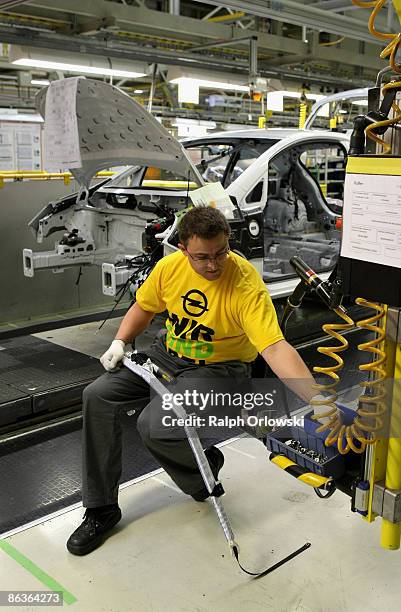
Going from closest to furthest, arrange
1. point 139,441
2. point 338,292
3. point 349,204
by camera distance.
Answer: point 349,204, point 338,292, point 139,441

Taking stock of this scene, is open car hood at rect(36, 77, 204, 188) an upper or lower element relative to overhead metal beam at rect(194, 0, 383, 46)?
lower

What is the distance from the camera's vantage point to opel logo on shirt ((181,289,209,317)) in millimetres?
2879

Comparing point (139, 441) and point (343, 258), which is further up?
point (343, 258)

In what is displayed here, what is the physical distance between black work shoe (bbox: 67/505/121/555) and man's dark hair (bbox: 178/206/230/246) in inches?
50.4

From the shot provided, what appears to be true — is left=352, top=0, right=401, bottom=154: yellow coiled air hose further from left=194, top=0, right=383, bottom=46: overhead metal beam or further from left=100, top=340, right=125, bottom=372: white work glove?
left=194, top=0, right=383, bottom=46: overhead metal beam

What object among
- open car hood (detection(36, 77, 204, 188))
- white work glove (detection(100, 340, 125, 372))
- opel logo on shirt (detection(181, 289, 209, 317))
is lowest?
white work glove (detection(100, 340, 125, 372))

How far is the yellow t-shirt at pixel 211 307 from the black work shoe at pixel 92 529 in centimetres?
80

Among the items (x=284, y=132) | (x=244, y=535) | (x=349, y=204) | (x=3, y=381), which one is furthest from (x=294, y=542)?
(x=284, y=132)

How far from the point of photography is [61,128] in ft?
14.4

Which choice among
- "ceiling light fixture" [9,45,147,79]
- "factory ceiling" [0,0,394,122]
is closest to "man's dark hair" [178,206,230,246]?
"factory ceiling" [0,0,394,122]

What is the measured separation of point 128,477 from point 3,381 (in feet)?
4.90

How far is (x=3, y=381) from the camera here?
15.0ft

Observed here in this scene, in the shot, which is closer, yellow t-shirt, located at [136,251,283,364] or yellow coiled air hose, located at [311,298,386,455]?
yellow coiled air hose, located at [311,298,386,455]

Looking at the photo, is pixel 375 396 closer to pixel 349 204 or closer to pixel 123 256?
pixel 349 204
